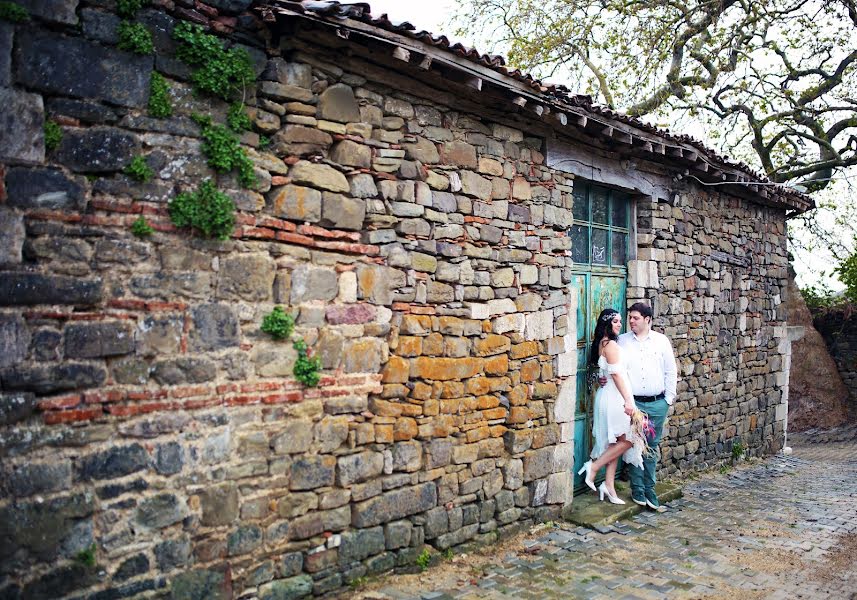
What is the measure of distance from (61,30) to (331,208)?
1623mm

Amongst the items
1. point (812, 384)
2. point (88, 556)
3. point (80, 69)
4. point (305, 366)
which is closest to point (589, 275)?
point (305, 366)

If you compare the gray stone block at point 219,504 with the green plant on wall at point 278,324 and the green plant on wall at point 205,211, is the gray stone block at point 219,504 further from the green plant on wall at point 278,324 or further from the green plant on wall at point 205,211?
the green plant on wall at point 205,211

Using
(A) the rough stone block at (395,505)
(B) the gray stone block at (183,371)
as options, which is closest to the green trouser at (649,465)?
(A) the rough stone block at (395,505)

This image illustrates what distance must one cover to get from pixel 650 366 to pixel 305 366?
3461 millimetres

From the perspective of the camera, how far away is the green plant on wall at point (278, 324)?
3729mm

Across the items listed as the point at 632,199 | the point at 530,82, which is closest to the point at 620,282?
the point at 632,199

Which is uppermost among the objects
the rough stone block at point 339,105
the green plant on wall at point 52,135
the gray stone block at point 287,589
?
the rough stone block at point 339,105

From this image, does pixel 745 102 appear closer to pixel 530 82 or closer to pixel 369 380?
pixel 530 82

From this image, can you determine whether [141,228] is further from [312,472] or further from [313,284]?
[312,472]

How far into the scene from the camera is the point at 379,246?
4.27 meters

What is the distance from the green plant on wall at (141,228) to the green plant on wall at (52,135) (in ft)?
1.59

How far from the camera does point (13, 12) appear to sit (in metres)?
2.94

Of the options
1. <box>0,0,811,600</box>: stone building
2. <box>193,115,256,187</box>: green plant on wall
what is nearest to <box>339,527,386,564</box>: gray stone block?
<box>0,0,811,600</box>: stone building

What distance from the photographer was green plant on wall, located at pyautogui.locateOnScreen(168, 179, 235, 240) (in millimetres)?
3406
